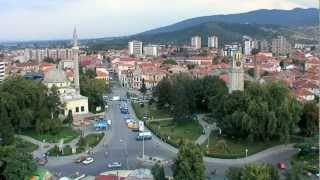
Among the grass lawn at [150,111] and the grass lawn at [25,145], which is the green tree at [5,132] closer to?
the grass lawn at [25,145]

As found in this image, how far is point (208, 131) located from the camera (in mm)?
17438

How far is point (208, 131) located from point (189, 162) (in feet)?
22.7

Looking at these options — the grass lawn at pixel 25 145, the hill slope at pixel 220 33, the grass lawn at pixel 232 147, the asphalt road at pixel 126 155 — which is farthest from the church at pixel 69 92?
the hill slope at pixel 220 33

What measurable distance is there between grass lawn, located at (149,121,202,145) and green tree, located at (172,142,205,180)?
16.8 feet

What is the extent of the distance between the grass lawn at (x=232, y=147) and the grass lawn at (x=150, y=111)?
213 inches

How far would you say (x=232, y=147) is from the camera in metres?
15.1

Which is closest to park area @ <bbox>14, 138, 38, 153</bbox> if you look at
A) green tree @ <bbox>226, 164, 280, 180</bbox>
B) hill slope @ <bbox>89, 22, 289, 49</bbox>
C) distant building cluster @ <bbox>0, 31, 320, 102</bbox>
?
distant building cluster @ <bbox>0, 31, 320, 102</bbox>

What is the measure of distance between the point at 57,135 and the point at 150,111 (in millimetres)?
5777

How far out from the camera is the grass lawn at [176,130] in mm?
16647

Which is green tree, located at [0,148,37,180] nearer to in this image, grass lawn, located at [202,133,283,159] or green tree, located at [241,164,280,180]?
green tree, located at [241,164,280,180]

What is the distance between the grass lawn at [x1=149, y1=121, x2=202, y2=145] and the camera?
54.6 ft

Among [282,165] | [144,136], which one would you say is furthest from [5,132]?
[282,165]

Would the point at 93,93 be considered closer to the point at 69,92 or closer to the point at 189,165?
the point at 69,92

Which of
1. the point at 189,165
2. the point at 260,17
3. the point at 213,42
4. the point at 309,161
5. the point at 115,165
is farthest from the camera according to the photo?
the point at 260,17
